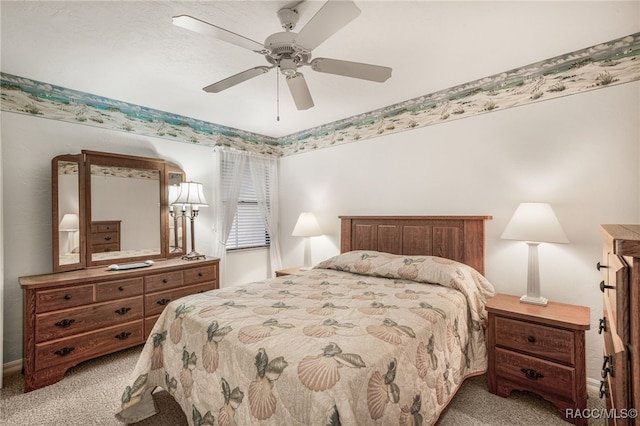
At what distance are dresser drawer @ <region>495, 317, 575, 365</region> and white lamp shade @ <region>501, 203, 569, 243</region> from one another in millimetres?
602

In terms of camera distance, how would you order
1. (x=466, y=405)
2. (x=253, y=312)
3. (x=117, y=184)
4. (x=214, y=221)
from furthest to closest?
(x=214, y=221) < (x=117, y=184) < (x=466, y=405) < (x=253, y=312)

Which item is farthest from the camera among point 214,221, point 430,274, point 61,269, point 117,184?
point 214,221

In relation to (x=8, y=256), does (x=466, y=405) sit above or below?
below

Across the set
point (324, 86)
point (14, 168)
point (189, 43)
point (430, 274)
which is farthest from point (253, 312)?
point (14, 168)

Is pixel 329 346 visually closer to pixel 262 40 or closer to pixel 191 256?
pixel 262 40

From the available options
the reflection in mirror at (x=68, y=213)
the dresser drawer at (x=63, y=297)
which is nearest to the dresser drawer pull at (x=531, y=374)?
the dresser drawer at (x=63, y=297)

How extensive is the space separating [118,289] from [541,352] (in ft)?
11.1

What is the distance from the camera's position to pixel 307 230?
Answer: 3.84m

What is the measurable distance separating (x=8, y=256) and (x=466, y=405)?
12.5 ft

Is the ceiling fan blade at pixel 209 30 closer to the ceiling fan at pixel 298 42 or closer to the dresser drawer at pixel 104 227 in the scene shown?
the ceiling fan at pixel 298 42

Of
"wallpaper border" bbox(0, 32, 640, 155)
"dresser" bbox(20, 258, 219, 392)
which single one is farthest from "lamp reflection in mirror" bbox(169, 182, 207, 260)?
"wallpaper border" bbox(0, 32, 640, 155)

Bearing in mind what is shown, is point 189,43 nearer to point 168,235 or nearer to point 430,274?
point 168,235

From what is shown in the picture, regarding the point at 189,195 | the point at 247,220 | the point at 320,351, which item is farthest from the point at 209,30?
the point at 247,220

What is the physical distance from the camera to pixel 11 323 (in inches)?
102
